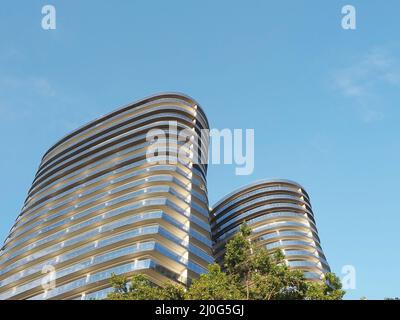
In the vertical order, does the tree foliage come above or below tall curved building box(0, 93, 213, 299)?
below

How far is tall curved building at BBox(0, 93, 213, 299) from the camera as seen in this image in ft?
171

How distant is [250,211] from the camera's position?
310ft

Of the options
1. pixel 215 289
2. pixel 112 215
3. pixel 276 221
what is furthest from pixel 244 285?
pixel 276 221

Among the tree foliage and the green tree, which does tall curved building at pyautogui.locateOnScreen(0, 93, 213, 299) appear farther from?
the green tree

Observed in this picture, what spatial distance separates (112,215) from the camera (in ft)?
195

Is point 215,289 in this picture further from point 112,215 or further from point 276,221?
point 276,221

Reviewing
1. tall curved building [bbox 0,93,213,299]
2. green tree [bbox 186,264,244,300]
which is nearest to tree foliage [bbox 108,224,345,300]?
green tree [bbox 186,264,244,300]

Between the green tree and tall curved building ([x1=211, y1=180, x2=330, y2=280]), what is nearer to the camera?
the green tree

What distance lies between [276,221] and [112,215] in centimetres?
4042

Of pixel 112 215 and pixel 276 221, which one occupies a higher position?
pixel 276 221

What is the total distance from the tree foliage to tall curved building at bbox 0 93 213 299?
766 inches
